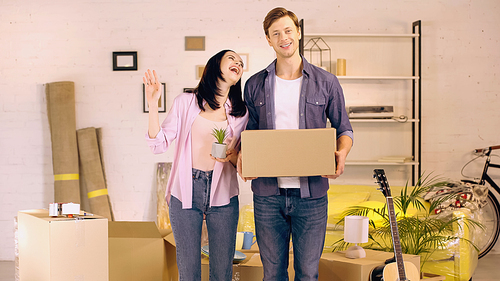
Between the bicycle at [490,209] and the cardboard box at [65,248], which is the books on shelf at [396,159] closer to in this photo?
the bicycle at [490,209]

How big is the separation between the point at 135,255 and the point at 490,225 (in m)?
3.43

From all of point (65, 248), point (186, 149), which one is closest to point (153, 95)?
point (186, 149)

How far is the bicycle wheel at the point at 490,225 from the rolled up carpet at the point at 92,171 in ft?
11.7

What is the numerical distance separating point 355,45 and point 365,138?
92cm

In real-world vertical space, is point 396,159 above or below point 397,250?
above

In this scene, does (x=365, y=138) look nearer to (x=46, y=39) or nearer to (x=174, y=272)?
(x=174, y=272)

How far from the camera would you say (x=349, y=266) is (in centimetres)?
215

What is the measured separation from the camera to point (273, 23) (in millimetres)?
1709

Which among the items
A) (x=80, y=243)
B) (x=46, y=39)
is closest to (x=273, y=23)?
(x=80, y=243)

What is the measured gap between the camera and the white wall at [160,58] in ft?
13.6

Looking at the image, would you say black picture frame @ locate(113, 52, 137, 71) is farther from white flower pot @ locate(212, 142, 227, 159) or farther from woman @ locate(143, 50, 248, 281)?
white flower pot @ locate(212, 142, 227, 159)

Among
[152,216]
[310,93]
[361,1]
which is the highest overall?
[361,1]

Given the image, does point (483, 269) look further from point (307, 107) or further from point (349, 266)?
point (307, 107)

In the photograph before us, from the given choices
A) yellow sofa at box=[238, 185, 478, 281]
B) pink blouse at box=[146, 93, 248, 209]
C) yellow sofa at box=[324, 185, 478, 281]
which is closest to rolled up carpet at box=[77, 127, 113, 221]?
yellow sofa at box=[238, 185, 478, 281]
